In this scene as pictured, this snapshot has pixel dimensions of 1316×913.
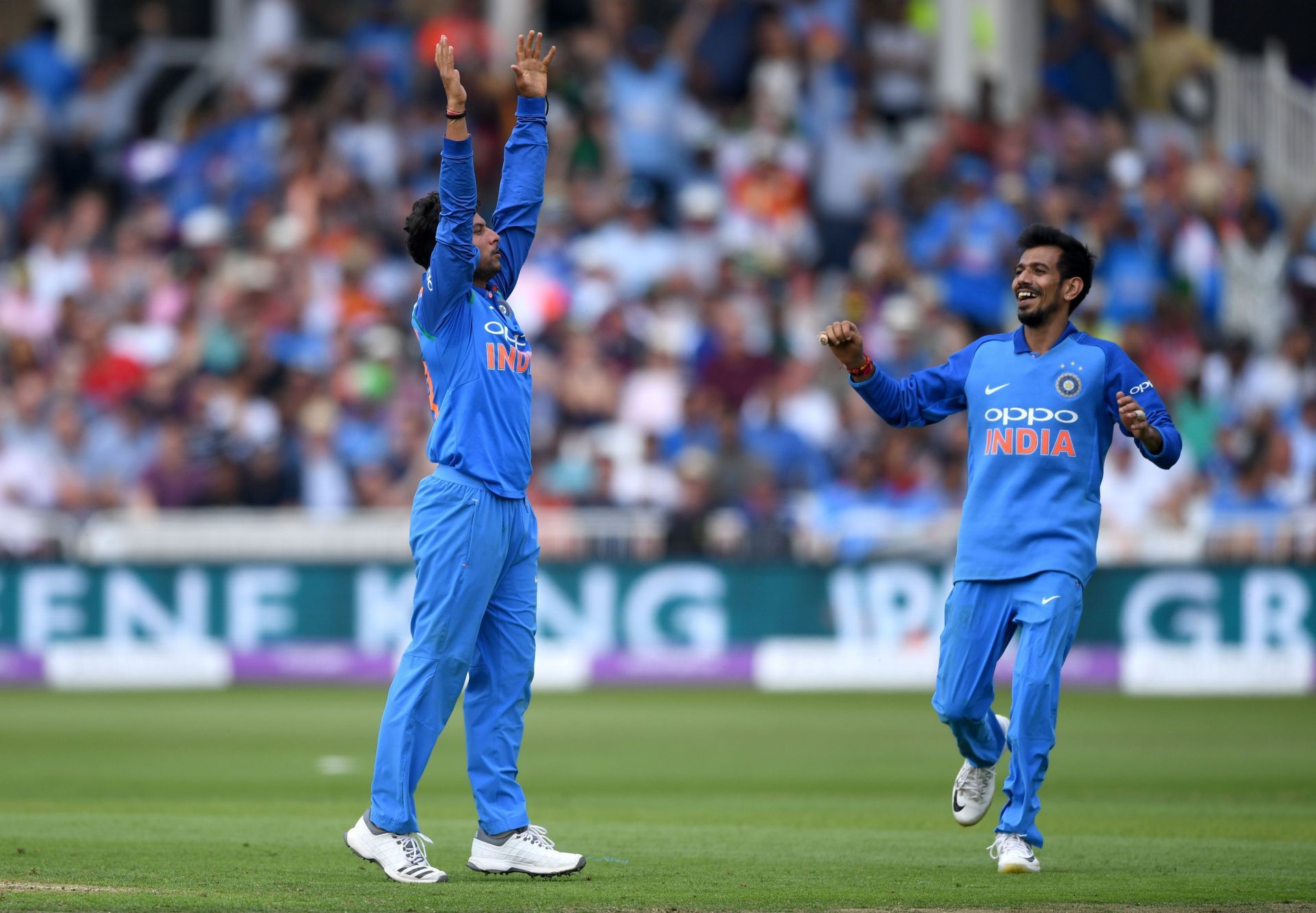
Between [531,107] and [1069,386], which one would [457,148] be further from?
[1069,386]

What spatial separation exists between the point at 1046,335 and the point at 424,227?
243cm

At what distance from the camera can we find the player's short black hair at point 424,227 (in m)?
7.76

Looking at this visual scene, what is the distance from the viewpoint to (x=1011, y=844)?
775 cm

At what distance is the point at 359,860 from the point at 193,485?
36.0 feet

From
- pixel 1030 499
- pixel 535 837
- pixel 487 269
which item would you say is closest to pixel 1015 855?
pixel 1030 499

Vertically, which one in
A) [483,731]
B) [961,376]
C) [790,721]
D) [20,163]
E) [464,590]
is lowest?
[790,721]

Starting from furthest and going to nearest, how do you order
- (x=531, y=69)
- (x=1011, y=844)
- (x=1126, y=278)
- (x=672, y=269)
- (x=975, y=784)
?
(x=672, y=269), (x=1126, y=278), (x=975, y=784), (x=531, y=69), (x=1011, y=844)

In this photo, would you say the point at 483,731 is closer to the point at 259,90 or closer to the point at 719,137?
the point at 719,137

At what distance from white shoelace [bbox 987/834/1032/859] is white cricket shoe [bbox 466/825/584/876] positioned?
1.55m

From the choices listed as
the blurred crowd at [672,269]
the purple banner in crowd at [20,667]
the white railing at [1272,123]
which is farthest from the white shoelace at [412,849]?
the white railing at [1272,123]

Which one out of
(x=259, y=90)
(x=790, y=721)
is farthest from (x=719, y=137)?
(x=790, y=721)

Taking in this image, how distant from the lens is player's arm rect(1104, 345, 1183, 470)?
25.0 ft

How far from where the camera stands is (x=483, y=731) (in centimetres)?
762

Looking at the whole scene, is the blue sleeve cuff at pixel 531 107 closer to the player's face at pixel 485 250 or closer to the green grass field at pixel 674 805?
the player's face at pixel 485 250
